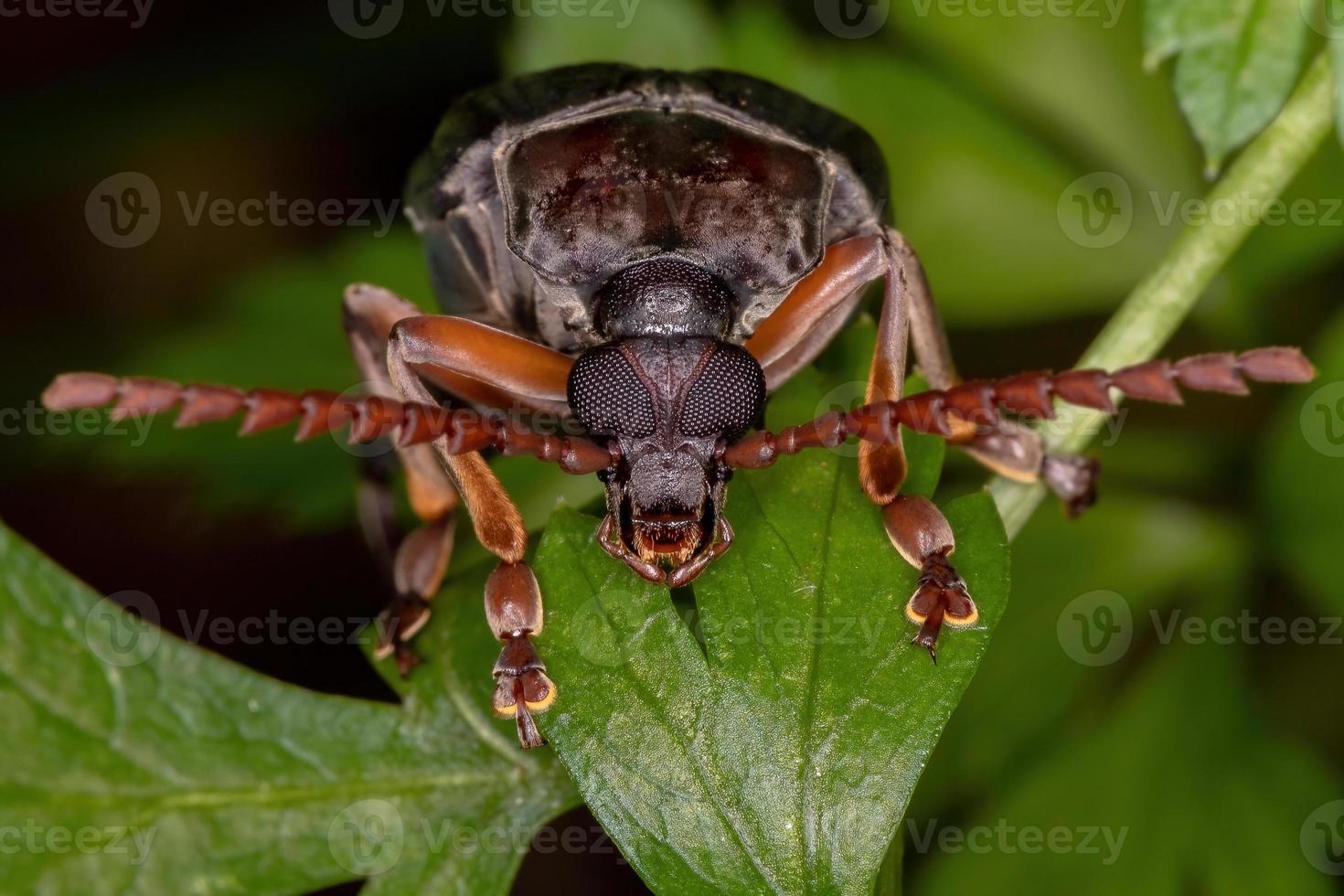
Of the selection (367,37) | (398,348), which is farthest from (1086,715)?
(367,37)

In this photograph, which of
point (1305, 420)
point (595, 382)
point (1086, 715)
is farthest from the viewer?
point (1086, 715)

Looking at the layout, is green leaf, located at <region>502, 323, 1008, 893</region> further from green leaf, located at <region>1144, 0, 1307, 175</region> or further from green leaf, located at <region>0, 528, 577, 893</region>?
green leaf, located at <region>1144, 0, 1307, 175</region>

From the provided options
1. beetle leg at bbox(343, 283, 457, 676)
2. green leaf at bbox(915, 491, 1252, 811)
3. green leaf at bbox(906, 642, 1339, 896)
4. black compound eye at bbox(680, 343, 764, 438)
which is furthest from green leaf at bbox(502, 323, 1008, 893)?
green leaf at bbox(915, 491, 1252, 811)

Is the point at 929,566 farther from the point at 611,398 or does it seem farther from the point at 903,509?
the point at 611,398

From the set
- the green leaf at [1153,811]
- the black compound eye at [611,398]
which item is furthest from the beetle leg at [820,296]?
the green leaf at [1153,811]

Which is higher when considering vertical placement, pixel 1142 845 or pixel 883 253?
pixel 883 253

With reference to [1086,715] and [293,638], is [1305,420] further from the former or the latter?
[293,638]

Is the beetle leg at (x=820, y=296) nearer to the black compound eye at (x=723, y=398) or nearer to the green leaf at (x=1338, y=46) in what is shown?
the black compound eye at (x=723, y=398)
